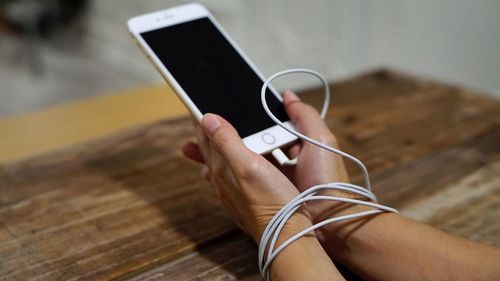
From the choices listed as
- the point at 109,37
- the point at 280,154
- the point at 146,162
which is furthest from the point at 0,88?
the point at 280,154

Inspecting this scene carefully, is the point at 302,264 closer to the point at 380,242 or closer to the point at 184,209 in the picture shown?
the point at 380,242

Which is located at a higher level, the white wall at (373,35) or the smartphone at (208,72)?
the smartphone at (208,72)

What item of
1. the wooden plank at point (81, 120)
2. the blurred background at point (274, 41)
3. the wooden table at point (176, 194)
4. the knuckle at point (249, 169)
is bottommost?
the blurred background at point (274, 41)

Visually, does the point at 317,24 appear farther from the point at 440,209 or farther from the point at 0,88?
the point at 0,88

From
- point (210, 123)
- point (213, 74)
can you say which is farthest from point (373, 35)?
point (210, 123)

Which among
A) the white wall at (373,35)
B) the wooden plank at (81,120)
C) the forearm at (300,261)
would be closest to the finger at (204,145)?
the forearm at (300,261)

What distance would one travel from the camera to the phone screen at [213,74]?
1.95ft

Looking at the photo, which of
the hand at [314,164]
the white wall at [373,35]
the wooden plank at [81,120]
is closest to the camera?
the hand at [314,164]

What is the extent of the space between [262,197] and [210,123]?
9cm

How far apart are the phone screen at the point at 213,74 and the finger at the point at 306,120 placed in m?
0.01

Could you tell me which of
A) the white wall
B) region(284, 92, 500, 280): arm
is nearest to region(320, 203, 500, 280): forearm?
region(284, 92, 500, 280): arm

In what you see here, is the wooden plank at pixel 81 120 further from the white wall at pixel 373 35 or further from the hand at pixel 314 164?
the white wall at pixel 373 35

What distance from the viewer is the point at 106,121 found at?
1.06 metres

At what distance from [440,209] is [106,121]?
2.19 feet
